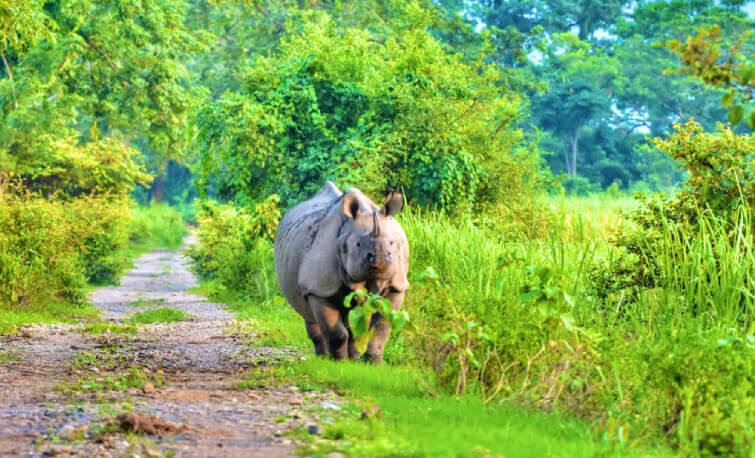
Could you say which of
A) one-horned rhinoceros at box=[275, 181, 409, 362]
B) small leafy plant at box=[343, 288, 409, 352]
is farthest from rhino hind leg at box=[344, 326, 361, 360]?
small leafy plant at box=[343, 288, 409, 352]

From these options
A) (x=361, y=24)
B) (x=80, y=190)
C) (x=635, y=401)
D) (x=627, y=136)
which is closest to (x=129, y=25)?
(x=80, y=190)

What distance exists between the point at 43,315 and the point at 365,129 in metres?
5.68

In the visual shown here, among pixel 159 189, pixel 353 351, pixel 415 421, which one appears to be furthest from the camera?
pixel 159 189

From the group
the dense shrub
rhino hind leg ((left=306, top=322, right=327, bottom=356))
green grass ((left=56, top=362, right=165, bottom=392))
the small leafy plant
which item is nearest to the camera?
the dense shrub

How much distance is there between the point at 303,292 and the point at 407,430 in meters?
3.32

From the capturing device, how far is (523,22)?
50.6 meters

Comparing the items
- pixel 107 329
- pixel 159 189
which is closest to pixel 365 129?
pixel 107 329

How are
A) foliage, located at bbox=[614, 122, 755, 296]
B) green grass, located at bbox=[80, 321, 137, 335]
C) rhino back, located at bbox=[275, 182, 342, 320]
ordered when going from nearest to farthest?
foliage, located at bbox=[614, 122, 755, 296], rhino back, located at bbox=[275, 182, 342, 320], green grass, located at bbox=[80, 321, 137, 335]

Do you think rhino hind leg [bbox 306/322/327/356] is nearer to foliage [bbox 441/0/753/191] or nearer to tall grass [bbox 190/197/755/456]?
tall grass [bbox 190/197/755/456]

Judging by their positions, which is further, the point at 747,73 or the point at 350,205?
the point at 350,205

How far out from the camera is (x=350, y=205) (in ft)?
30.2

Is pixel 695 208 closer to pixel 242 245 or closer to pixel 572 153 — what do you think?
pixel 242 245

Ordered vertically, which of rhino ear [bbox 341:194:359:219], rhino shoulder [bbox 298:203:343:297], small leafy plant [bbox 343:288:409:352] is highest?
rhino ear [bbox 341:194:359:219]

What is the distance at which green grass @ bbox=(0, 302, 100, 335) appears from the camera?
45.9 feet
